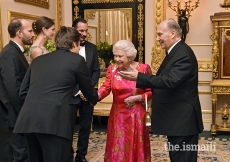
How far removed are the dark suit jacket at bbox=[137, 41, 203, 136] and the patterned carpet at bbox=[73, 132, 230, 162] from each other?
163cm

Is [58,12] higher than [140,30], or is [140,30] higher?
[58,12]

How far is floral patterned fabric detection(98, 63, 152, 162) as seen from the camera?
3.09 meters

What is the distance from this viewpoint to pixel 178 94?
2.54 m

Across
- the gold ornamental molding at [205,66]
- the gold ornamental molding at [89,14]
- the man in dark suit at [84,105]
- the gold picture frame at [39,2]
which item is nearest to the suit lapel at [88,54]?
the man in dark suit at [84,105]

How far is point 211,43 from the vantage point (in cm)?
568

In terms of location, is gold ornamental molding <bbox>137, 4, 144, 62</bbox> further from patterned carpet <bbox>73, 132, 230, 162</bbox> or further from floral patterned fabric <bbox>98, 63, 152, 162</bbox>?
floral patterned fabric <bbox>98, 63, 152, 162</bbox>

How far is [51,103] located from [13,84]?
87 centimetres

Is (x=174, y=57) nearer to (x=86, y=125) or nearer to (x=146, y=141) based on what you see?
(x=146, y=141)

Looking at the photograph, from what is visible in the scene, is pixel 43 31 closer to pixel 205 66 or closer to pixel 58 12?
pixel 58 12

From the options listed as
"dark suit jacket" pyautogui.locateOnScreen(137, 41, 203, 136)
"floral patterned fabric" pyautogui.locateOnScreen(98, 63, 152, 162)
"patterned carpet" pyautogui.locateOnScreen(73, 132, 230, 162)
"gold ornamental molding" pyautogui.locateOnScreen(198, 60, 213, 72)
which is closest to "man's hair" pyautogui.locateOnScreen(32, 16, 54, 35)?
"floral patterned fabric" pyautogui.locateOnScreen(98, 63, 152, 162)

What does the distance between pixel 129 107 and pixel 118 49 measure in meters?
0.58

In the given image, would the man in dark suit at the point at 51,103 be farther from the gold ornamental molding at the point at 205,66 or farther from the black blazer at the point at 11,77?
the gold ornamental molding at the point at 205,66

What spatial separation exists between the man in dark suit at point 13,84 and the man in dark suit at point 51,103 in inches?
25.3

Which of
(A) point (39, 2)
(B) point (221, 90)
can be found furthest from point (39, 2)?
(B) point (221, 90)
